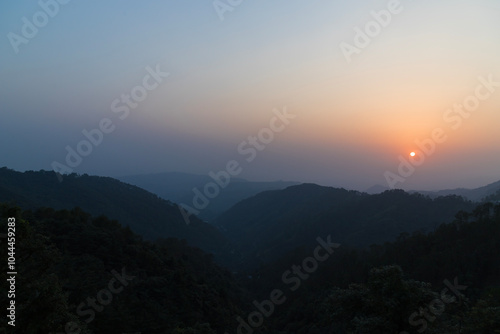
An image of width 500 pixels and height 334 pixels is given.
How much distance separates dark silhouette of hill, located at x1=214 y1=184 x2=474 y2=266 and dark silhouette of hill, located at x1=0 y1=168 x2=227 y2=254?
51.1ft

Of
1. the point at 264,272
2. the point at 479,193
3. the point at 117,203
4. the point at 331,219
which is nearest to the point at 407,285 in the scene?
the point at 264,272

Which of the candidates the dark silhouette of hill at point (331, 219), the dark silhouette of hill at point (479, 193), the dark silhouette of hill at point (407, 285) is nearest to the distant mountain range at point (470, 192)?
the dark silhouette of hill at point (479, 193)

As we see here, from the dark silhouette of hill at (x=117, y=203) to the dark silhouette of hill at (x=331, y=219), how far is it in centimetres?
1557

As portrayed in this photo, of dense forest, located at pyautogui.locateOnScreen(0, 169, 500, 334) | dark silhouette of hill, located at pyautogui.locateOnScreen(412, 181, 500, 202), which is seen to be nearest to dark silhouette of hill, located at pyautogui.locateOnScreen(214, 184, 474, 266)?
dense forest, located at pyautogui.locateOnScreen(0, 169, 500, 334)

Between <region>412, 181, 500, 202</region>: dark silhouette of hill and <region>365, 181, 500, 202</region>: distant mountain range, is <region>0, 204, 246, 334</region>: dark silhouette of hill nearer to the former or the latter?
<region>365, 181, 500, 202</region>: distant mountain range

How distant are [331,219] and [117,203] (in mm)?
54784

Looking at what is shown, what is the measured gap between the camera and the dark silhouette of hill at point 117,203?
70.0m

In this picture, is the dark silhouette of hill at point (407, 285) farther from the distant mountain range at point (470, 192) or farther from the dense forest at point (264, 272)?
the distant mountain range at point (470, 192)

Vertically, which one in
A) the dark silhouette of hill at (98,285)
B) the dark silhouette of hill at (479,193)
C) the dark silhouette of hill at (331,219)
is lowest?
the dark silhouette of hill at (479,193)

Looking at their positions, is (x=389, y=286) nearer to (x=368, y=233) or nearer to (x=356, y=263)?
(x=356, y=263)

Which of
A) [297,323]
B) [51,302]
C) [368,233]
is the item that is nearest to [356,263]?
[297,323]

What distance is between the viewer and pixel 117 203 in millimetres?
82438

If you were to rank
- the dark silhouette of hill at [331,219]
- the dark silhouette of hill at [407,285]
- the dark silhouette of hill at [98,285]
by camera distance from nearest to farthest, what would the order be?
the dark silhouette of hill at [407,285], the dark silhouette of hill at [98,285], the dark silhouette of hill at [331,219]

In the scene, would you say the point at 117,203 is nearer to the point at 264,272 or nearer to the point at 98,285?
the point at 264,272
